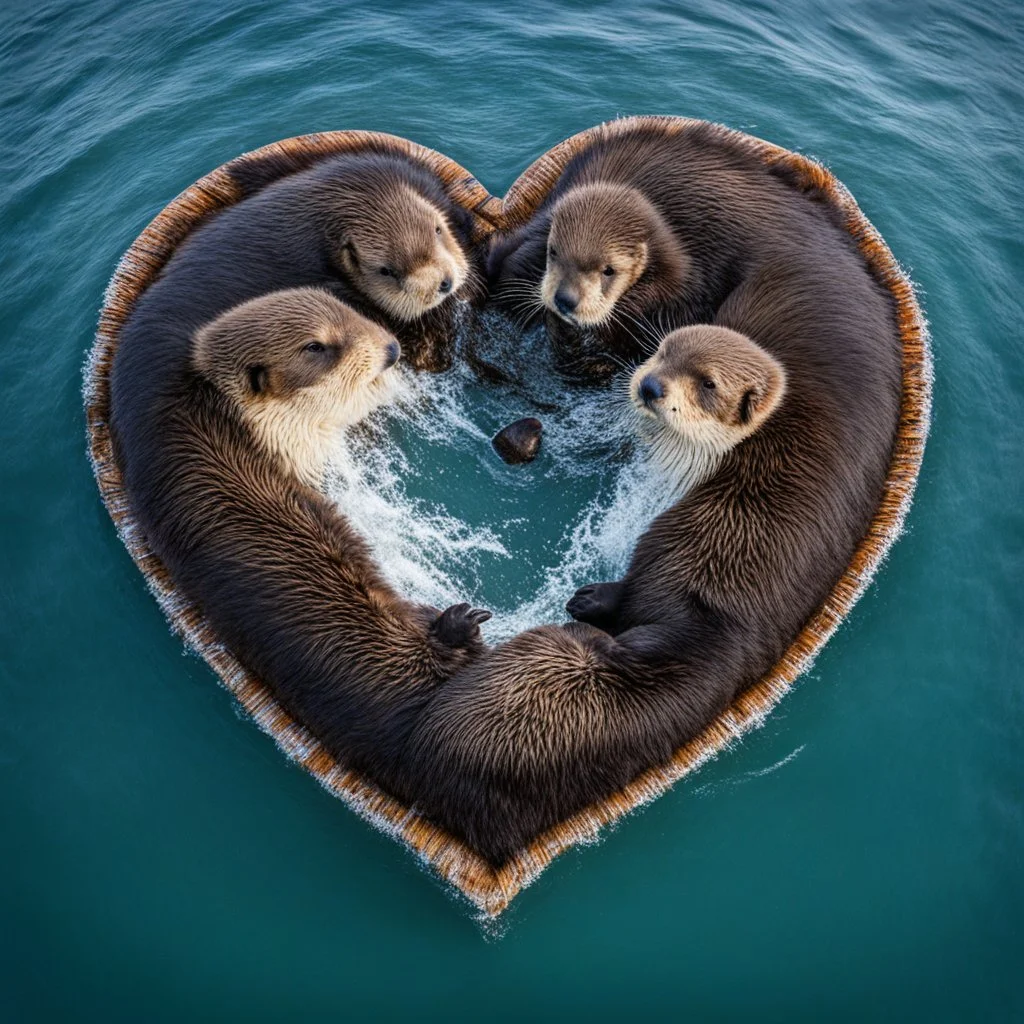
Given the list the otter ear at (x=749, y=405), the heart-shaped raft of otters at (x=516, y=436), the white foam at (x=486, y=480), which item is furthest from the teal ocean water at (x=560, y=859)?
the otter ear at (x=749, y=405)

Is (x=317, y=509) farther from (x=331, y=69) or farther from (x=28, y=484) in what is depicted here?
(x=331, y=69)

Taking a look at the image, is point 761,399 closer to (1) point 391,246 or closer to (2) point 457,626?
(2) point 457,626

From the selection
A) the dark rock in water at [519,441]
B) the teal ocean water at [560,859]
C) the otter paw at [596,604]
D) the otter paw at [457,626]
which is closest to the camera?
the teal ocean water at [560,859]

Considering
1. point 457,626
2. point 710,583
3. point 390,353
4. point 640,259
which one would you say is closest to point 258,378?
point 390,353

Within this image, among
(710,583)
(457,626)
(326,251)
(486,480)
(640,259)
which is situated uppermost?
(640,259)

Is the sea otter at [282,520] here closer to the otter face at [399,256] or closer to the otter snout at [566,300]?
the otter face at [399,256]

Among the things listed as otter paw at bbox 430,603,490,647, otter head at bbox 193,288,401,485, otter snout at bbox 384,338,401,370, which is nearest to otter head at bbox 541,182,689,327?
otter snout at bbox 384,338,401,370

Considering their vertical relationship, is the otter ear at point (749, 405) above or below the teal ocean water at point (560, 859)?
above
